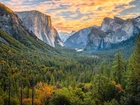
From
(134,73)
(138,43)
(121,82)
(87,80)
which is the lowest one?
(87,80)

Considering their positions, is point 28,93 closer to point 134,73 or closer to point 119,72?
point 119,72

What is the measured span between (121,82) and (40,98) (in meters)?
35.4

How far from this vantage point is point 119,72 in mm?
88938

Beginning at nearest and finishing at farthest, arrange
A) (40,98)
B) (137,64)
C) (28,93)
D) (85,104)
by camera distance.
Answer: (137,64) → (85,104) → (40,98) → (28,93)

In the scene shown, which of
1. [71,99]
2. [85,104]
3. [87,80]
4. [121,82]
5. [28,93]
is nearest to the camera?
[85,104]

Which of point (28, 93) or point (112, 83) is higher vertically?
point (112, 83)

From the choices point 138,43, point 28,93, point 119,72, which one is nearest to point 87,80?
point 28,93

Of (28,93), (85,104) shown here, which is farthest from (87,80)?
(85,104)

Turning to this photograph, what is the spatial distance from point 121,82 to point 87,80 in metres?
66.1

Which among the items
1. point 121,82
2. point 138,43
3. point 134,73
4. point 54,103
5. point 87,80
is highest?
point 138,43

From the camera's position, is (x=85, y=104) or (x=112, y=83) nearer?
(x=85, y=104)

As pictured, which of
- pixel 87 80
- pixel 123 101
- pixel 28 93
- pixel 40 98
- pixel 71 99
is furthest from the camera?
pixel 87 80

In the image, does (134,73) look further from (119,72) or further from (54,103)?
(54,103)

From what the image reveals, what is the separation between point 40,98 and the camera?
100438mm
